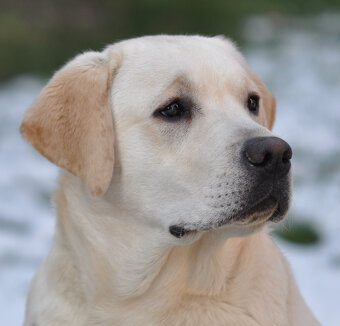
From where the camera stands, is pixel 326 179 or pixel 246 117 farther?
pixel 326 179

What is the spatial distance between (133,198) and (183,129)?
0.36 metres

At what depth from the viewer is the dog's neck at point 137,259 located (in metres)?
3.35

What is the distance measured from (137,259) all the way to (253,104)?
0.88 metres

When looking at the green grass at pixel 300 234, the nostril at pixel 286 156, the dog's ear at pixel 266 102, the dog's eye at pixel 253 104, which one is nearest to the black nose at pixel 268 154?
the nostril at pixel 286 156

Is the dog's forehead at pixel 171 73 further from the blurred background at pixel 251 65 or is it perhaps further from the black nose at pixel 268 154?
the blurred background at pixel 251 65

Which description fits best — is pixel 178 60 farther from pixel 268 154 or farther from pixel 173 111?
pixel 268 154

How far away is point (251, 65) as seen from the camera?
10.1 meters

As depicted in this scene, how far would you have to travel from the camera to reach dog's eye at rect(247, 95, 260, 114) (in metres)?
3.54

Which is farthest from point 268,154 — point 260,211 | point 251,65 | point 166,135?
point 251,65

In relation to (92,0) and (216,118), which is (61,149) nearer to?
(216,118)

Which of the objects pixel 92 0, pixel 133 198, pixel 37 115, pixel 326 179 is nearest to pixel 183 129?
pixel 133 198

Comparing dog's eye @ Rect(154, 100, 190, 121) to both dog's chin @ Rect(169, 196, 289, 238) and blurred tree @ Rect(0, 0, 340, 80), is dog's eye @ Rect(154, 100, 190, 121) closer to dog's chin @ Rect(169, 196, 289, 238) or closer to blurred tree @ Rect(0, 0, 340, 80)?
dog's chin @ Rect(169, 196, 289, 238)

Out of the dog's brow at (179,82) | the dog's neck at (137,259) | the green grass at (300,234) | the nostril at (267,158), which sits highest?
the dog's brow at (179,82)

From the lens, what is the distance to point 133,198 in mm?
3312
